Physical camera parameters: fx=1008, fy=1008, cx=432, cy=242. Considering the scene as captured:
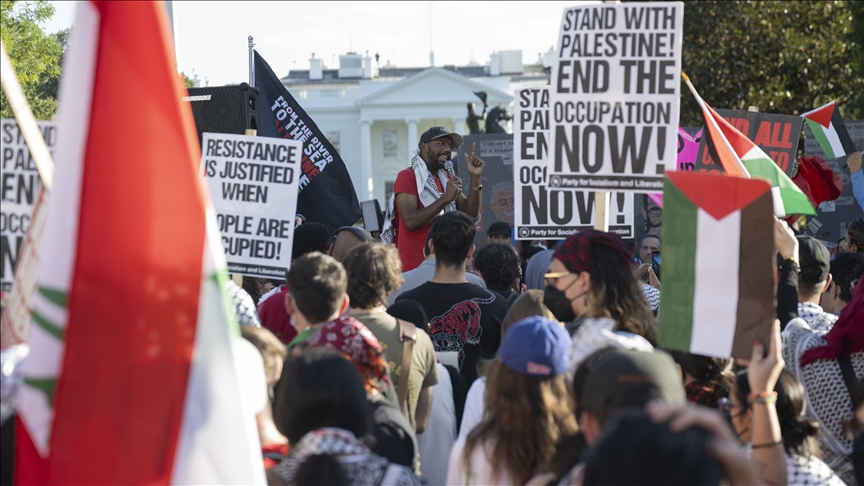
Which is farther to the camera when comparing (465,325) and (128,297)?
(465,325)

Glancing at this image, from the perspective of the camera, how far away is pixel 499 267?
18.3 feet

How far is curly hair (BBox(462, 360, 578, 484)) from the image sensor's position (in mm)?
2898

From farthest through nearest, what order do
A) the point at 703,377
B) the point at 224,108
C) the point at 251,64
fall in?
the point at 251,64, the point at 224,108, the point at 703,377

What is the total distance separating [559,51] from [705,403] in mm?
1704

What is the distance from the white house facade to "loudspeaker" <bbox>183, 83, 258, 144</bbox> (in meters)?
75.1

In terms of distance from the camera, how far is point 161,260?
8.25ft

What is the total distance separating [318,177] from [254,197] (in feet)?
9.21

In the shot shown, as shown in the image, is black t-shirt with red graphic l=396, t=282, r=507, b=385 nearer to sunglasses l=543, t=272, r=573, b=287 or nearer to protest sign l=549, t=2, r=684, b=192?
protest sign l=549, t=2, r=684, b=192

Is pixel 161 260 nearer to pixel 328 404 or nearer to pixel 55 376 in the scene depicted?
pixel 55 376

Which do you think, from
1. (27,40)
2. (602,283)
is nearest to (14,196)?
(602,283)

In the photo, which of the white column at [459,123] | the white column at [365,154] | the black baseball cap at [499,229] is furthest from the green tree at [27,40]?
the white column at [459,123]

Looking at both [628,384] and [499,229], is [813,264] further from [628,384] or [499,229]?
[499,229]

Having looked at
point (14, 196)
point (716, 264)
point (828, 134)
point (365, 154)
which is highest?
point (828, 134)

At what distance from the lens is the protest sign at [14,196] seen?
3.42 m
